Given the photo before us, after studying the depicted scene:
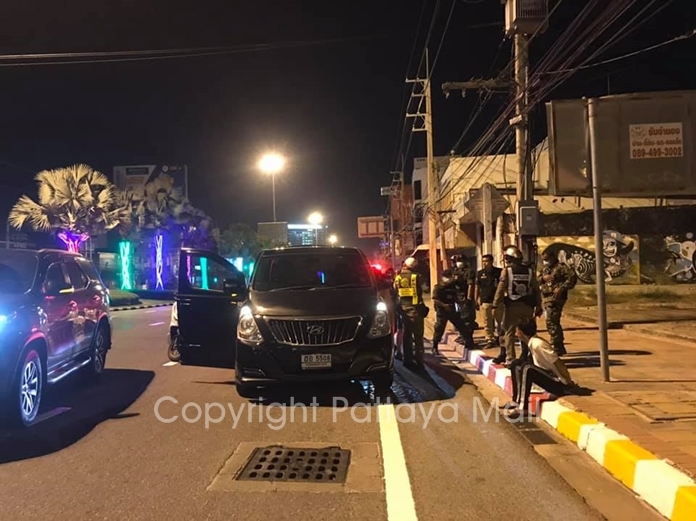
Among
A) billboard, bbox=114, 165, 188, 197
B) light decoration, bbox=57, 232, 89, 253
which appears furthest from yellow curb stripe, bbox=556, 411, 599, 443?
billboard, bbox=114, 165, 188, 197

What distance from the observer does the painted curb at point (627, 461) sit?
3.83 metres

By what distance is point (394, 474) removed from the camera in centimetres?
473

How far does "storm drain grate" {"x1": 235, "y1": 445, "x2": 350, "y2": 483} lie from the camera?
4648mm

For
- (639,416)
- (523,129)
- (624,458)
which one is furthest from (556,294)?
(624,458)

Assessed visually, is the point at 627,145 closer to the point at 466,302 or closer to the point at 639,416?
the point at 639,416

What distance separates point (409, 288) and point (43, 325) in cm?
530

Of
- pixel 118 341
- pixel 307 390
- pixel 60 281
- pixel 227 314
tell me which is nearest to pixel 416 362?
pixel 307 390

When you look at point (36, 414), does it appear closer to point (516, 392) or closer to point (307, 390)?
point (307, 390)

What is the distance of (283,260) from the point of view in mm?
8547

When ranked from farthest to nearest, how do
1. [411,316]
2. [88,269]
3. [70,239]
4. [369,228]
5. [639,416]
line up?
1. [369,228]
2. [70,239]
3. [411,316]
4. [88,269]
5. [639,416]

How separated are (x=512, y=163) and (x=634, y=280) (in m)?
8.84

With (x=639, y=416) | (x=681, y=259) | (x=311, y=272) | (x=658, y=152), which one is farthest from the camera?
(x=681, y=259)

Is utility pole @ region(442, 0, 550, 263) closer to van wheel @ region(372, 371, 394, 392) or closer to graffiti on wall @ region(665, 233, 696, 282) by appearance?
van wheel @ region(372, 371, 394, 392)

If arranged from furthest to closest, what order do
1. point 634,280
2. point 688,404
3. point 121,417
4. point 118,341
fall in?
point 634,280
point 118,341
point 121,417
point 688,404
